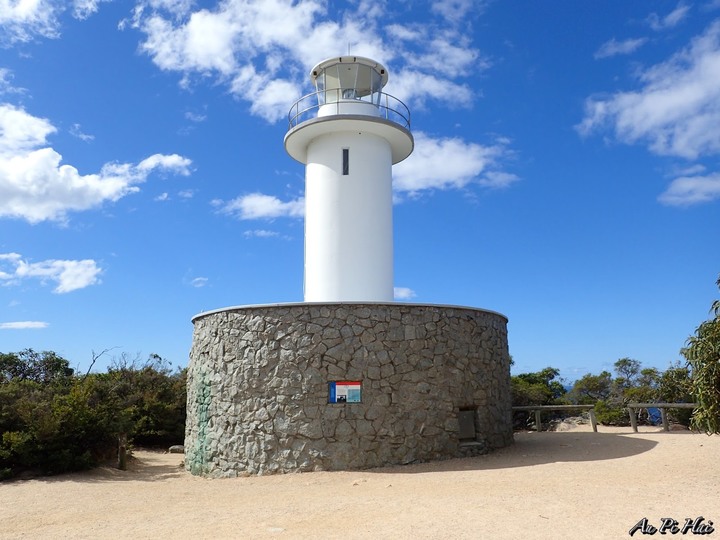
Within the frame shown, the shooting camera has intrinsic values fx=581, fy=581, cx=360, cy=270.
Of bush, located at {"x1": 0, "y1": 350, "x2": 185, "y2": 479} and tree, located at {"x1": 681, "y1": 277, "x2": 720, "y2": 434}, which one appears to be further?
bush, located at {"x1": 0, "y1": 350, "x2": 185, "y2": 479}

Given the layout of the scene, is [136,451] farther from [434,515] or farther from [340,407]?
[434,515]

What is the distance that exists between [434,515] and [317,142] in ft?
33.3

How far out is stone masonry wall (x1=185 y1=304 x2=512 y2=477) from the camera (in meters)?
10.0

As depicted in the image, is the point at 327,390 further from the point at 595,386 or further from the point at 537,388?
the point at 595,386

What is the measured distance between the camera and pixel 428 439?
407 inches

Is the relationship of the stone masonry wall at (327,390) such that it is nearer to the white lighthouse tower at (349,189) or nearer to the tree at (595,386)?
the white lighthouse tower at (349,189)

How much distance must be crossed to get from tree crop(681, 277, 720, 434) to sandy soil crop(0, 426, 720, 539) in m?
0.92

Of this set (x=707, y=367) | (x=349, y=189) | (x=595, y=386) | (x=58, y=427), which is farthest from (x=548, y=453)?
(x=595, y=386)

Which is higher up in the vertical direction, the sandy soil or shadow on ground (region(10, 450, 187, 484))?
the sandy soil

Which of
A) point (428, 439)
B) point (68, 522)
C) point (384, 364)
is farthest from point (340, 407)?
point (68, 522)

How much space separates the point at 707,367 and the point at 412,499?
408 centimetres

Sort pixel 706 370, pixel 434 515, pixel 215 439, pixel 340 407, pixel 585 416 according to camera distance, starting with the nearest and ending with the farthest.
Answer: pixel 434 515, pixel 706 370, pixel 340 407, pixel 215 439, pixel 585 416

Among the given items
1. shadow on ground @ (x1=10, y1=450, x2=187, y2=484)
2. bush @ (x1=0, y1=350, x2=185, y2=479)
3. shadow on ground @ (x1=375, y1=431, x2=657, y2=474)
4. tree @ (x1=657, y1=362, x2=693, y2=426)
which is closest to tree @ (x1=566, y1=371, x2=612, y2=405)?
tree @ (x1=657, y1=362, x2=693, y2=426)

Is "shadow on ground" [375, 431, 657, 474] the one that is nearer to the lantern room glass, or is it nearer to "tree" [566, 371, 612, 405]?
the lantern room glass
